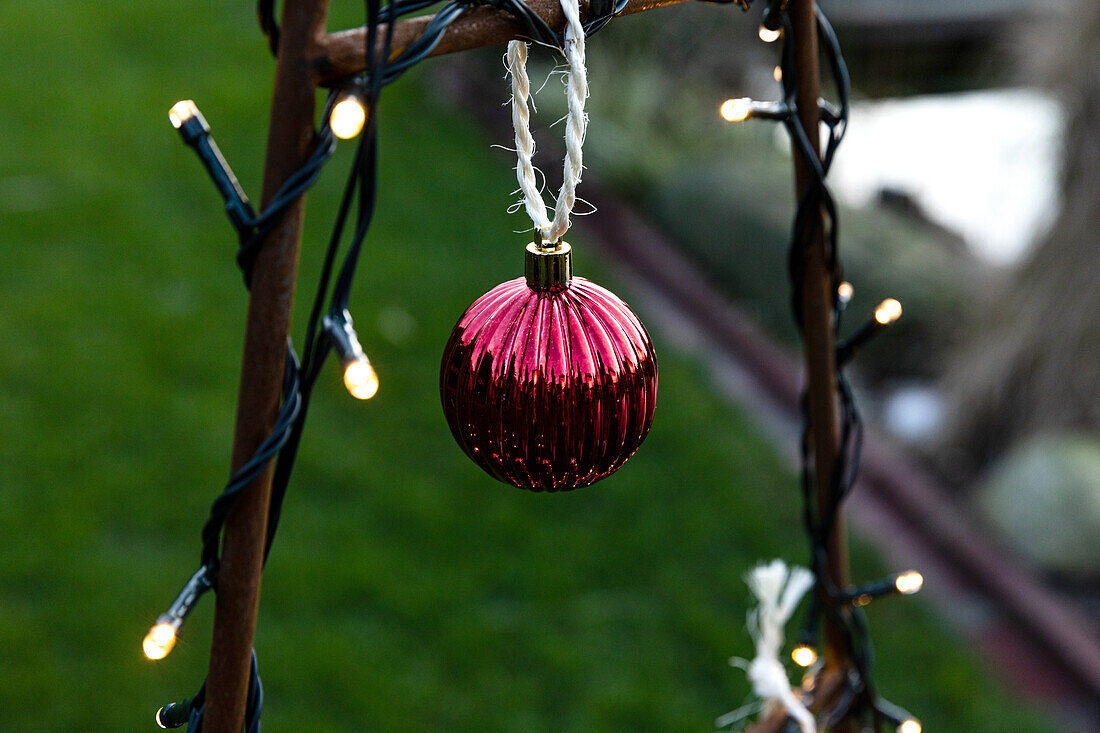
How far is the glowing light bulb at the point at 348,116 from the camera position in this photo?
53 cm

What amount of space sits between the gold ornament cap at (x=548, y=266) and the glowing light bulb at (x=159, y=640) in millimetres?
306

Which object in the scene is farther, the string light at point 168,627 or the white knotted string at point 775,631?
the white knotted string at point 775,631

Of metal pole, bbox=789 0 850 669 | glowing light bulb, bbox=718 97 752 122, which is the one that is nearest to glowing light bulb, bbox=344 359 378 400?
glowing light bulb, bbox=718 97 752 122

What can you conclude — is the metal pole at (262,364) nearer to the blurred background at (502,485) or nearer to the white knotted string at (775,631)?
the white knotted string at (775,631)

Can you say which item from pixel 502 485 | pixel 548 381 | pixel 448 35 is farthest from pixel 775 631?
pixel 502 485

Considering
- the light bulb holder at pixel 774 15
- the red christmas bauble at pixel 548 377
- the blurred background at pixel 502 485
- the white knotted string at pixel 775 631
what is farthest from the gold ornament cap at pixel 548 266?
the blurred background at pixel 502 485

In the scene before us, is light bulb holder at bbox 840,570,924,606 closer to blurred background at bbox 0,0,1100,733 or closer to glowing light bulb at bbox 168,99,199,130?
glowing light bulb at bbox 168,99,199,130

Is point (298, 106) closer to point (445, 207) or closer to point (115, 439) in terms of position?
point (115, 439)

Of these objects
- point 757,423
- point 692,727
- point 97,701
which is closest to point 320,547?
point 97,701

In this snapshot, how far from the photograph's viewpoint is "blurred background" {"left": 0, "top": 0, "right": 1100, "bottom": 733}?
7.23 feet

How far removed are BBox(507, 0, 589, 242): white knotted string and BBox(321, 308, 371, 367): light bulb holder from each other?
0.14m

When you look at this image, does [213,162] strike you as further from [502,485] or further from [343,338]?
[502,485]

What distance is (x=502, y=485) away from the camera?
8.96 ft

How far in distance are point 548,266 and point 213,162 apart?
0.22 m
